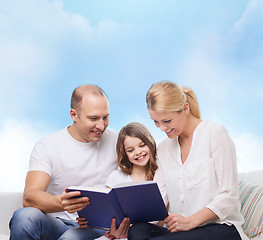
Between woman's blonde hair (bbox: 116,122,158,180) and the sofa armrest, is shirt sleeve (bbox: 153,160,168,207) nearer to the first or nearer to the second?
woman's blonde hair (bbox: 116,122,158,180)

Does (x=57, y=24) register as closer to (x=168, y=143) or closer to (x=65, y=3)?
(x=65, y=3)

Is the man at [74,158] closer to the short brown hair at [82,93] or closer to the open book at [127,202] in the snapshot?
the short brown hair at [82,93]

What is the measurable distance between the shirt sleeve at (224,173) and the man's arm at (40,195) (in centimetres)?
79

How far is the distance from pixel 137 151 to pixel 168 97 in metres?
0.43

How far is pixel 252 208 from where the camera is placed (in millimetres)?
2244

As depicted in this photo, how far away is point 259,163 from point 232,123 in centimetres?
48

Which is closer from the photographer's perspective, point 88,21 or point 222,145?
point 222,145

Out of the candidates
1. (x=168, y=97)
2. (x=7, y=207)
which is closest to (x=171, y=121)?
(x=168, y=97)

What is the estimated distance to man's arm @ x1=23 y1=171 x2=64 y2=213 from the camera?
214cm

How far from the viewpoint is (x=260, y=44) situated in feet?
14.1

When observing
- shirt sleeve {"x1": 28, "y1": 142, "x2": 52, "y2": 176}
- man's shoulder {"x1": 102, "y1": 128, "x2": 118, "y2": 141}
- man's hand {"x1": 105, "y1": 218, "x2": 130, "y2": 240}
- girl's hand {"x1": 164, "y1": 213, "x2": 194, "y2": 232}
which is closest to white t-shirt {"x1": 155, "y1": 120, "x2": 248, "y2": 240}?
girl's hand {"x1": 164, "y1": 213, "x2": 194, "y2": 232}

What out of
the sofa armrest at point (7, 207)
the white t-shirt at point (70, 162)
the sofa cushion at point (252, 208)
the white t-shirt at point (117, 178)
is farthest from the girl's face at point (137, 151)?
the sofa armrest at point (7, 207)

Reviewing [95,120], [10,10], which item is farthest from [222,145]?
[10,10]

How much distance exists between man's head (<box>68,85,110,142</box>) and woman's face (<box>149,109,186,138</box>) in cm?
43
